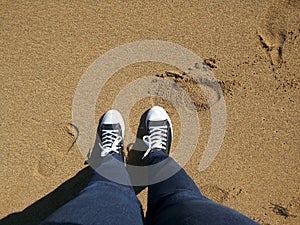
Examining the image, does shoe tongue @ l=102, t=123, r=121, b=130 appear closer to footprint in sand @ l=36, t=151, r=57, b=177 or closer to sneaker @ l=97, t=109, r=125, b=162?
sneaker @ l=97, t=109, r=125, b=162

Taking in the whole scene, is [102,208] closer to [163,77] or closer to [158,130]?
[158,130]

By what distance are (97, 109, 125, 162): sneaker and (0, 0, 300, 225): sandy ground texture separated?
0.06 metres

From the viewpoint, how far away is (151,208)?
147cm

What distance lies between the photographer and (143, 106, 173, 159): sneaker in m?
1.83

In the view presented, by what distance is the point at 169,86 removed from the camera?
1.83 meters

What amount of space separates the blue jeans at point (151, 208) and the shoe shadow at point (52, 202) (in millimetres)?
289

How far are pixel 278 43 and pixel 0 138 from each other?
62.3 inches

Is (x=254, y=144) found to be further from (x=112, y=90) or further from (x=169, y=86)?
(x=112, y=90)

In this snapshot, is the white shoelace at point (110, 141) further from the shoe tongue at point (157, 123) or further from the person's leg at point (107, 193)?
the shoe tongue at point (157, 123)

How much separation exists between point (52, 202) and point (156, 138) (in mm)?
686

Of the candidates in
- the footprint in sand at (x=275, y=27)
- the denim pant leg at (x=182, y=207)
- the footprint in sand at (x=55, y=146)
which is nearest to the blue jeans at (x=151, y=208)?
the denim pant leg at (x=182, y=207)

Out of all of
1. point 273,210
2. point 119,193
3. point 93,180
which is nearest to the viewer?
point 119,193

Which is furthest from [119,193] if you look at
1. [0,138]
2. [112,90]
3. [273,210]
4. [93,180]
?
[273,210]

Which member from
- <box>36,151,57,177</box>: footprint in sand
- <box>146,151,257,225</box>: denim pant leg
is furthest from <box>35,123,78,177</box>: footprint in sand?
<box>146,151,257,225</box>: denim pant leg
